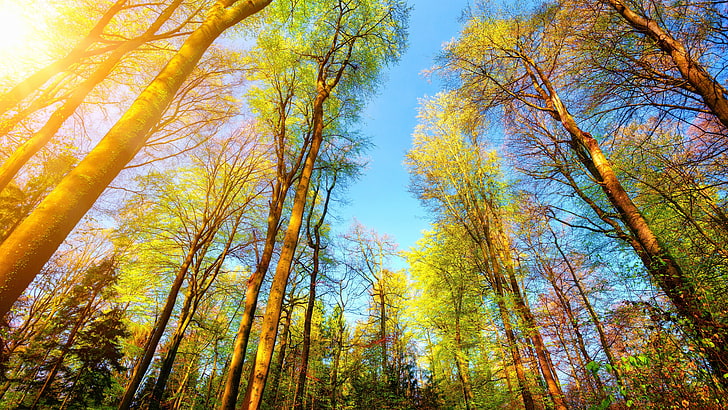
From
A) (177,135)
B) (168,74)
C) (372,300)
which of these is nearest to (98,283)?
(177,135)

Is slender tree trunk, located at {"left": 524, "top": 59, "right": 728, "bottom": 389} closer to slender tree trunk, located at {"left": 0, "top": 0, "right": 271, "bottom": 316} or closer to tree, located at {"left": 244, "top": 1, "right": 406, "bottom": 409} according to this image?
tree, located at {"left": 244, "top": 1, "right": 406, "bottom": 409}

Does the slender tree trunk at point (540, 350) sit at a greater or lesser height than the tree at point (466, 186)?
lesser

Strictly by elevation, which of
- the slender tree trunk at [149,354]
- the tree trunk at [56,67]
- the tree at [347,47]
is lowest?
the slender tree trunk at [149,354]

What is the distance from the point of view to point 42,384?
7535 millimetres

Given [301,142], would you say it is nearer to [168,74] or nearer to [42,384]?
[168,74]

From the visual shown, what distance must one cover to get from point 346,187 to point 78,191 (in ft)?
31.1

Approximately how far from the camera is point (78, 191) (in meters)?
1.80

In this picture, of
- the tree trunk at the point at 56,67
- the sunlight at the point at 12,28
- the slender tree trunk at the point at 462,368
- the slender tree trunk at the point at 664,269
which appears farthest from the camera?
the slender tree trunk at the point at 462,368

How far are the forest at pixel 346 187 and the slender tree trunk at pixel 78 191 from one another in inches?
0.5

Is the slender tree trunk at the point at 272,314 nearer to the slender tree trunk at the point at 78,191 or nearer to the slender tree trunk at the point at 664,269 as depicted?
the slender tree trunk at the point at 78,191

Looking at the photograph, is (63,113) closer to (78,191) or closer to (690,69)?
(78,191)

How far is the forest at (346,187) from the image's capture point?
134 inches

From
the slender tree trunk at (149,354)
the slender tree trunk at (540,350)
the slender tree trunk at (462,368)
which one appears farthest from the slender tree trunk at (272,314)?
the slender tree trunk at (462,368)

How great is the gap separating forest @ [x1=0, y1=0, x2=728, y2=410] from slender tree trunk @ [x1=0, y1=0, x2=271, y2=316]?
12 millimetres
